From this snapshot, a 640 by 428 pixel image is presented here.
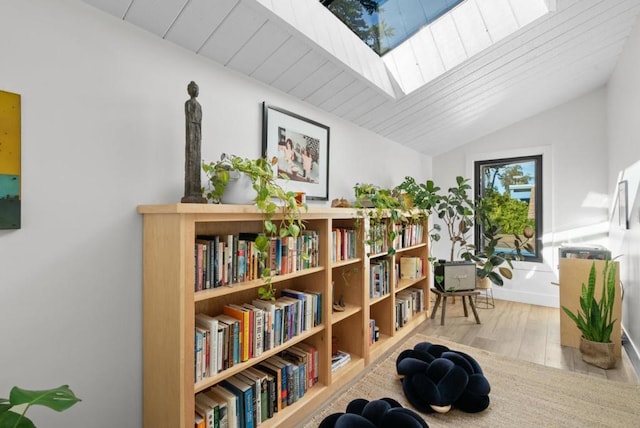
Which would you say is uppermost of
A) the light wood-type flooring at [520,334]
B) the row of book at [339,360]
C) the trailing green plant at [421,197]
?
the trailing green plant at [421,197]

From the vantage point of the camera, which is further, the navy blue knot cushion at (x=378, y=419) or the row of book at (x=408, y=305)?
the row of book at (x=408, y=305)

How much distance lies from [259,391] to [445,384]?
3.42ft

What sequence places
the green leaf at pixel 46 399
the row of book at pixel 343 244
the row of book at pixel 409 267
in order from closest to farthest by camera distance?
the green leaf at pixel 46 399
the row of book at pixel 343 244
the row of book at pixel 409 267

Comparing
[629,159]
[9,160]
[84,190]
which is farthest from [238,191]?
[629,159]

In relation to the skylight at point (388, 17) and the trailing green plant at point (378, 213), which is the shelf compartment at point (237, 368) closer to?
the trailing green plant at point (378, 213)

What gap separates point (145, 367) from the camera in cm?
145

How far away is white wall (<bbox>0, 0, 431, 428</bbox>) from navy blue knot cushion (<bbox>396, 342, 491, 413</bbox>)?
1478mm

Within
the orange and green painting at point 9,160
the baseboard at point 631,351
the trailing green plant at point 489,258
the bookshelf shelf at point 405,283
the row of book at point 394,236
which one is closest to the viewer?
the orange and green painting at point 9,160

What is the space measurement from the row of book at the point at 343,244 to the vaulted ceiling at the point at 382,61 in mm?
1004

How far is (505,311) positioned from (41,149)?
4.32 meters

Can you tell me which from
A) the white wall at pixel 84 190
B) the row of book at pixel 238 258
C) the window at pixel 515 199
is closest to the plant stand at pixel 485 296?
the window at pixel 515 199

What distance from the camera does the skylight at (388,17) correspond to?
7.19ft

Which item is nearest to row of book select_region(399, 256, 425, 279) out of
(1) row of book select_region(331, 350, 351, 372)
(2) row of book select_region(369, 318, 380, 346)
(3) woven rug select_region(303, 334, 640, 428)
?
(2) row of book select_region(369, 318, 380, 346)

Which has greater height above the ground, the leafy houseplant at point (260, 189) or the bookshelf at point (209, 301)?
the leafy houseplant at point (260, 189)
